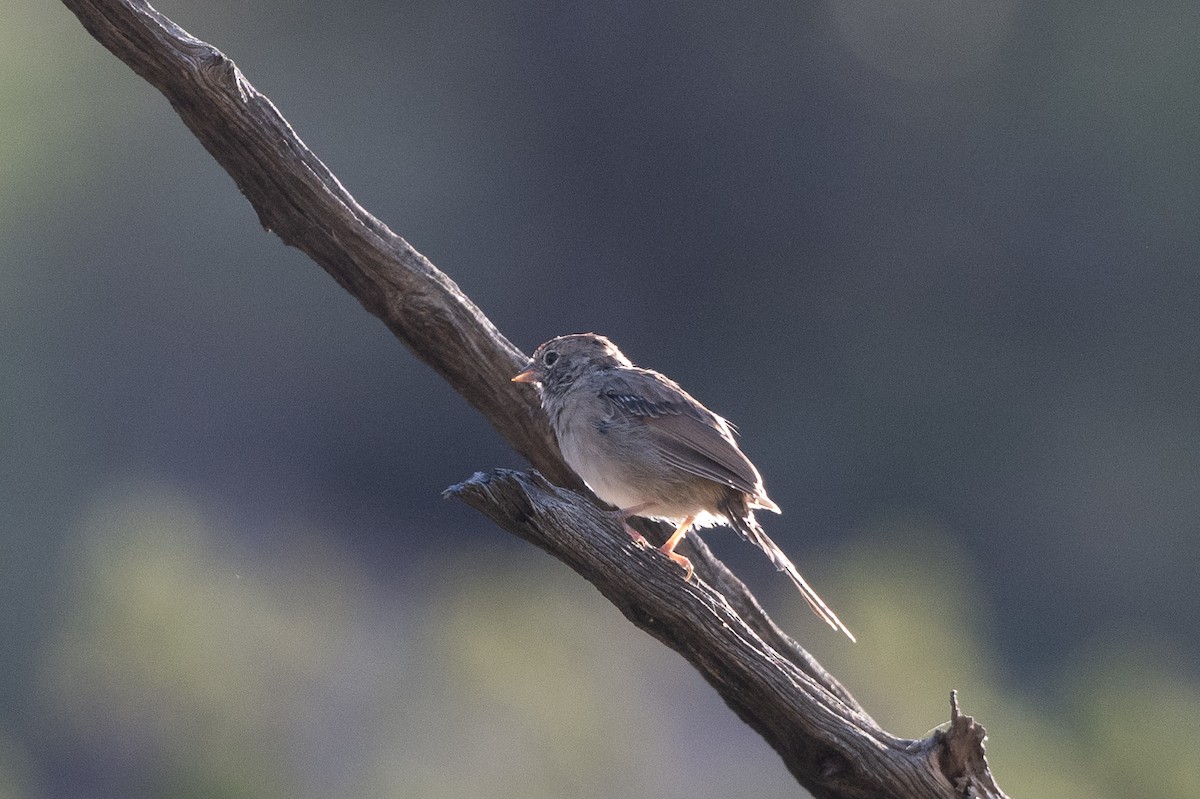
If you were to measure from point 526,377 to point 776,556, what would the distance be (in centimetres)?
137

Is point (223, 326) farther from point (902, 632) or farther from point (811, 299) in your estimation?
point (902, 632)

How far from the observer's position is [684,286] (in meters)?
30.7

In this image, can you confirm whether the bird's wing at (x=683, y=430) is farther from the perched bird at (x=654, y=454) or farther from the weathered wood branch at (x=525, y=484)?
the weathered wood branch at (x=525, y=484)

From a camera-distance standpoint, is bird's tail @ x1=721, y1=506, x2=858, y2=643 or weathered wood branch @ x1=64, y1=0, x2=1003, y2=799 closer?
weathered wood branch @ x1=64, y1=0, x2=1003, y2=799

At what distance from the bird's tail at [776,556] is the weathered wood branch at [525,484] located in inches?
7.9

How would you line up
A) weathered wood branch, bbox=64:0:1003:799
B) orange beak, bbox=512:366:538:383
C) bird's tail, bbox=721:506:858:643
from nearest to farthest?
1. weathered wood branch, bbox=64:0:1003:799
2. bird's tail, bbox=721:506:858:643
3. orange beak, bbox=512:366:538:383

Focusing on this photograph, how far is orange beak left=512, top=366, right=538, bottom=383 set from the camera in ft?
20.8

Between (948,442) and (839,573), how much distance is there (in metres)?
14.4

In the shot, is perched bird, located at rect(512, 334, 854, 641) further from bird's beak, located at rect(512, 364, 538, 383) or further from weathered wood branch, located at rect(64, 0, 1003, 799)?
weathered wood branch, located at rect(64, 0, 1003, 799)

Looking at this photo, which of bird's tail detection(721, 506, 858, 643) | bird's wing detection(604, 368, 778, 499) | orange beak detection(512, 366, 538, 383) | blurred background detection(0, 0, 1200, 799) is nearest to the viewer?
bird's tail detection(721, 506, 858, 643)

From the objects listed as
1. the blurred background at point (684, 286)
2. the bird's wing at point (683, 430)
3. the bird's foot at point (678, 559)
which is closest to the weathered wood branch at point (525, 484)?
the bird's foot at point (678, 559)

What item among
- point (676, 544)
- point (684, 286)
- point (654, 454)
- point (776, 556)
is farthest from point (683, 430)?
point (684, 286)

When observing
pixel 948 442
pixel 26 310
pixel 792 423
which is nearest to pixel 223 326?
pixel 26 310

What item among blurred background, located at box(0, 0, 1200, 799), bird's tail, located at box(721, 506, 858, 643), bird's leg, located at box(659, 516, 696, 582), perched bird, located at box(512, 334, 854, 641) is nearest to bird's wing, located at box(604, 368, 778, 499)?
perched bird, located at box(512, 334, 854, 641)
